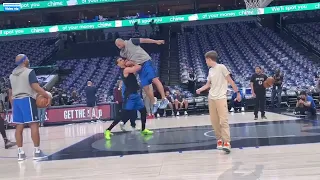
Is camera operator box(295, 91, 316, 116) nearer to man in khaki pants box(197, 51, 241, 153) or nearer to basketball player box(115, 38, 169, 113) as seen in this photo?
basketball player box(115, 38, 169, 113)

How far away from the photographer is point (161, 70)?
24625mm

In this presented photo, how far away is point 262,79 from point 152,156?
6.65 meters

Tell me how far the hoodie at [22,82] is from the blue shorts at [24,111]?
80mm

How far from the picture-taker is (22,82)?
6.56 metres

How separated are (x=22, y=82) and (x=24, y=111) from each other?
0.45m

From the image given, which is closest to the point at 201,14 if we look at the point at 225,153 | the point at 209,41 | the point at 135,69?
the point at 209,41

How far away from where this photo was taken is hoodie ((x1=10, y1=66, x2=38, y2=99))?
257 inches

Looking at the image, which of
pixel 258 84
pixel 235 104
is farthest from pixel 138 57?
pixel 235 104

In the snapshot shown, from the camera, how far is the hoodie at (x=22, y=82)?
6.54 m

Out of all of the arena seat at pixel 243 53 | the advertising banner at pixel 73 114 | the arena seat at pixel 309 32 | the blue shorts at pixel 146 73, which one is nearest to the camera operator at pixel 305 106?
the arena seat at pixel 243 53

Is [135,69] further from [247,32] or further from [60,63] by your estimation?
[247,32]

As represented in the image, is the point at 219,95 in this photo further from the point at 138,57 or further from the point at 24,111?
the point at 24,111

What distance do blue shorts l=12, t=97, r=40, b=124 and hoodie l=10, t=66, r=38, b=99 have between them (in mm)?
80

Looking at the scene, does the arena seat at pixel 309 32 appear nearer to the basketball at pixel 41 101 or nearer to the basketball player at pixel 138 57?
the basketball player at pixel 138 57
